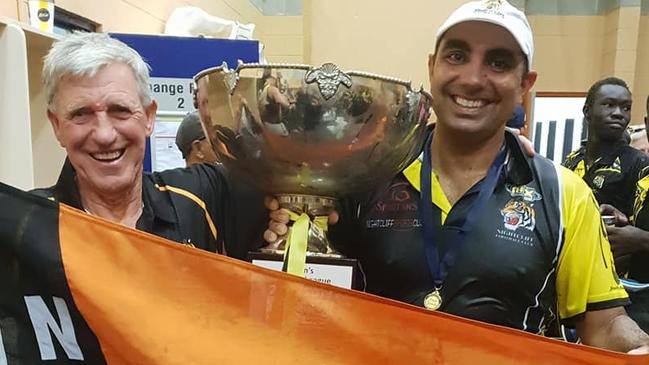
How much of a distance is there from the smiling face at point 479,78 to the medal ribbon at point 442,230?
4.1 inches

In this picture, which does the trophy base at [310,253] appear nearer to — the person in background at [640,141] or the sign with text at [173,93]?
the sign with text at [173,93]

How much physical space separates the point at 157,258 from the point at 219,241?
0.84ft

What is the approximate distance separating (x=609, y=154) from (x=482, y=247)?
1.97 meters

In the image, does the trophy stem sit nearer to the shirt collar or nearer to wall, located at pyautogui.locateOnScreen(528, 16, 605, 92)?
the shirt collar

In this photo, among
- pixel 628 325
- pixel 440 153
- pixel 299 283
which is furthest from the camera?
pixel 440 153

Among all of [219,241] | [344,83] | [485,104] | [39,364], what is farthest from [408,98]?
[39,364]

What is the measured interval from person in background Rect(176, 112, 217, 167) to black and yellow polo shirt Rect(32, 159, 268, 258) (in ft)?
3.48

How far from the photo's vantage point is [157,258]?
3.18ft

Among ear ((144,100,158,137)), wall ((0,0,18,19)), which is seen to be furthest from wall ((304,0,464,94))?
ear ((144,100,158,137))

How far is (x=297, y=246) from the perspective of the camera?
1.00 m

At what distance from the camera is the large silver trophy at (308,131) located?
0.97 meters

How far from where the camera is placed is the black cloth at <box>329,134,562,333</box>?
115 cm

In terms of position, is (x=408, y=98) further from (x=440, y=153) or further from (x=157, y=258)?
(x=157, y=258)

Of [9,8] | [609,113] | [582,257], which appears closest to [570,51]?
[609,113]
